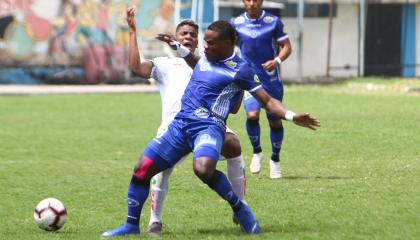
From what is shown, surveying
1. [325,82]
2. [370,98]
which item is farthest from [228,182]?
[325,82]

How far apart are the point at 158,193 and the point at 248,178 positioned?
4290mm

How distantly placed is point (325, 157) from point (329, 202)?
488cm

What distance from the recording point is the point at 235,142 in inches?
413

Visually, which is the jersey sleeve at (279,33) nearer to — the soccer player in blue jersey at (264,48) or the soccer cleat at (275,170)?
the soccer player in blue jersey at (264,48)

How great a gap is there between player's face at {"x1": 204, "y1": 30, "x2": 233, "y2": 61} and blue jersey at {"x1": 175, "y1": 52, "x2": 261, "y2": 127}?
0.07 m

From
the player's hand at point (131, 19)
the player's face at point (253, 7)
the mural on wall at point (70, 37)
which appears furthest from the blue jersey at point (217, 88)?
the mural on wall at point (70, 37)

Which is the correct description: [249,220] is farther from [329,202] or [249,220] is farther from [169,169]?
[329,202]

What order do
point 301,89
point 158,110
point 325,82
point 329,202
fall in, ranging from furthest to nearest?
point 325,82 → point 301,89 → point 158,110 → point 329,202

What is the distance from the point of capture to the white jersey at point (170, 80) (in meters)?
10.8

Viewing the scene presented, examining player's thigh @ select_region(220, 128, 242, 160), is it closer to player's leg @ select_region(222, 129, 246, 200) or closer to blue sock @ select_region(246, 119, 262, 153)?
player's leg @ select_region(222, 129, 246, 200)

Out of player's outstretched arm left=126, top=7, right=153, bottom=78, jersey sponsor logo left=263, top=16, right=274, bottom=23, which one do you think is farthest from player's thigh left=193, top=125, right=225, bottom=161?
jersey sponsor logo left=263, top=16, right=274, bottom=23

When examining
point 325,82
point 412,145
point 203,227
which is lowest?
point 325,82

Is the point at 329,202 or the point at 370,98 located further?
the point at 370,98

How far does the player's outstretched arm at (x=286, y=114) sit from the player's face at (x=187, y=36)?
1.07 meters
